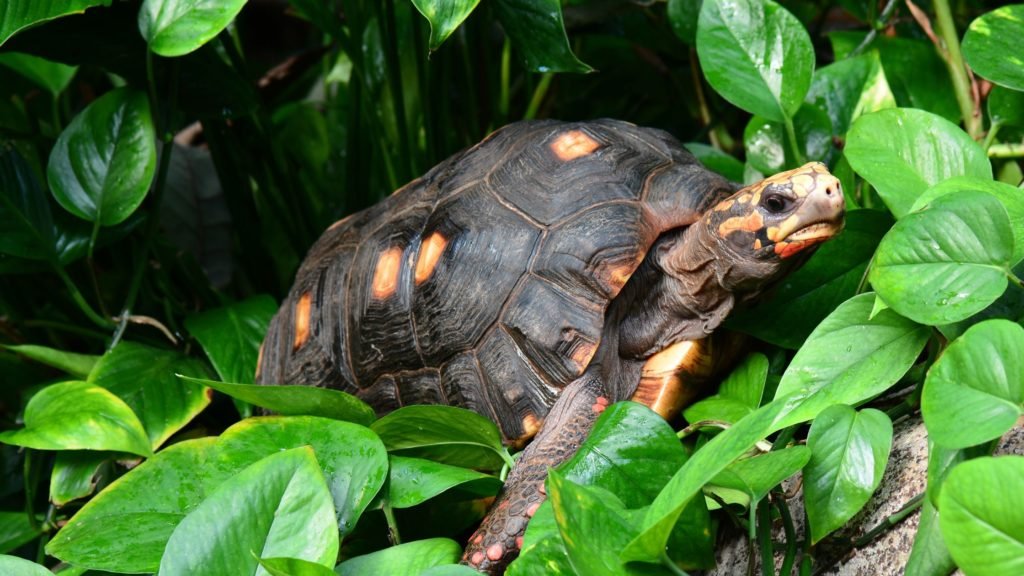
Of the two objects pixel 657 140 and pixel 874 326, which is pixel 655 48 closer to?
pixel 657 140

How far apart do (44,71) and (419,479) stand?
1.48m

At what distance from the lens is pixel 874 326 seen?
1119 mm

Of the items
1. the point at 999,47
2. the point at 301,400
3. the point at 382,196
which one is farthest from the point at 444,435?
the point at 382,196

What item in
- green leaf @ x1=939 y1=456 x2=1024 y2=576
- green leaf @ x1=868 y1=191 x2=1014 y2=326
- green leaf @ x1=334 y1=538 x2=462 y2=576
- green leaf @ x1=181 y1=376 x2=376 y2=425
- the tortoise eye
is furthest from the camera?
the tortoise eye

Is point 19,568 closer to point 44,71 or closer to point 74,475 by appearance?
point 74,475

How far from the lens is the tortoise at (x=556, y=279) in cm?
136

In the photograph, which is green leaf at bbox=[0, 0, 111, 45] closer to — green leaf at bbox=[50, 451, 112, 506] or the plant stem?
green leaf at bbox=[50, 451, 112, 506]

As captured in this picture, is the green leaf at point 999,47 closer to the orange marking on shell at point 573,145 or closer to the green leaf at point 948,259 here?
the green leaf at point 948,259

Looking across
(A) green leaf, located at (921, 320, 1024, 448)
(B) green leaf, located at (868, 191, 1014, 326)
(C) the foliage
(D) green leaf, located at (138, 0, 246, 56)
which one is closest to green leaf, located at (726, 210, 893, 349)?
(C) the foliage

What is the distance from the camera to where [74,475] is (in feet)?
5.06

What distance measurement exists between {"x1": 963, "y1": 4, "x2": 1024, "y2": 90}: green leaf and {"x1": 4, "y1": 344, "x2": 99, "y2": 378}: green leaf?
1649mm

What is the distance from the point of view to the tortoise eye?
1.33m

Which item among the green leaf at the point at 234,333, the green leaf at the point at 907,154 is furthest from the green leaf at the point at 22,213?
the green leaf at the point at 907,154

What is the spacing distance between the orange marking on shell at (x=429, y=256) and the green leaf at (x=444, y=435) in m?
0.32
